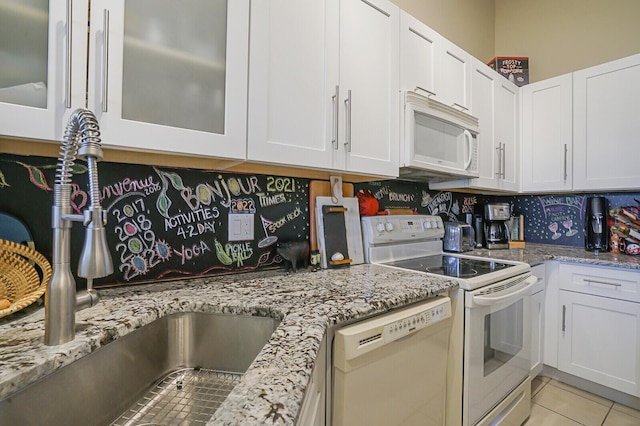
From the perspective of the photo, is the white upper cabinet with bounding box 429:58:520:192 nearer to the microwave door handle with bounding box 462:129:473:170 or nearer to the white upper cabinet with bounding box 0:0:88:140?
the microwave door handle with bounding box 462:129:473:170

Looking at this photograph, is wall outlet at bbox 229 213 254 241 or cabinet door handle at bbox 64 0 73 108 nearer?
cabinet door handle at bbox 64 0 73 108

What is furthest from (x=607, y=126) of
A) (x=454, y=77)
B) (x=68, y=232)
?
(x=68, y=232)

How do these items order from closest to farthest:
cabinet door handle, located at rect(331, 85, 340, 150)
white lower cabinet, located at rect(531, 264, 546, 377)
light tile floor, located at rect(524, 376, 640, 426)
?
cabinet door handle, located at rect(331, 85, 340, 150) < light tile floor, located at rect(524, 376, 640, 426) < white lower cabinet, located at rect(531, 264, 546, 377)

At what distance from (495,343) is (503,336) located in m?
0.08

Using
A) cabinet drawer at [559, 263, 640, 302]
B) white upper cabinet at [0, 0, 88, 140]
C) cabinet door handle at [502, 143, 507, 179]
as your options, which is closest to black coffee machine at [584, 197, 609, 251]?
cabinet drawer at [559, 263, 640, 302]

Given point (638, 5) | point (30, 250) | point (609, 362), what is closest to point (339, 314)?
point (30, 250)

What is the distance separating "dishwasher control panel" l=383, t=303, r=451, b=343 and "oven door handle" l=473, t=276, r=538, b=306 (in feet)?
0.55

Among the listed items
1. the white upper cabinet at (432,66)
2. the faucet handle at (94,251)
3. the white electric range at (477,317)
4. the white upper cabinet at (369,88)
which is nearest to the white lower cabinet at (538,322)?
the white electric range at (477,317)

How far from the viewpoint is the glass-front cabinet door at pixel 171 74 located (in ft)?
2.57

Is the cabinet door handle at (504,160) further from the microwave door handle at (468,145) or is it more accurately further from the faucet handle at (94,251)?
the faucet handle at (94,251)

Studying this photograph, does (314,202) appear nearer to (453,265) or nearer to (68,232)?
(453,265)

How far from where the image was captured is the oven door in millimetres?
1273

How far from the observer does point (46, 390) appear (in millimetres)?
605

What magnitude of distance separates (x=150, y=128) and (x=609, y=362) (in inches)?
109
